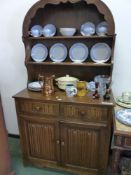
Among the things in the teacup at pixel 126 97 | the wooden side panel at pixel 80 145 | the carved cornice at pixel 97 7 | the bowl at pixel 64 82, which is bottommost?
the wooden side panel at pixel 80 145

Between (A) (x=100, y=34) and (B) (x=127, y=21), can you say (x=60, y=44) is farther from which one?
(B) (x=127, y=21)

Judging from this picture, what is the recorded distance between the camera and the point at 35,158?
6.52 ft

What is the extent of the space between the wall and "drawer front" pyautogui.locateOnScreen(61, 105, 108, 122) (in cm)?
54

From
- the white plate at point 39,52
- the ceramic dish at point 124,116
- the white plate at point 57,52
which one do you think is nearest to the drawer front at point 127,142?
the ceramic dish at point 124,116

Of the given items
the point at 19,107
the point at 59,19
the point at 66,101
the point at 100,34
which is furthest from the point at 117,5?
the point at 19,107

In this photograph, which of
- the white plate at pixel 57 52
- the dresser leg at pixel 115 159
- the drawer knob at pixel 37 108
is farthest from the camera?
the white plate at pixel 57 52

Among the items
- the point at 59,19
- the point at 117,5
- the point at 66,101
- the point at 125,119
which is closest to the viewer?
the point at 125,119

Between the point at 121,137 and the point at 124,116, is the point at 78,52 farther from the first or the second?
the point at 121,137

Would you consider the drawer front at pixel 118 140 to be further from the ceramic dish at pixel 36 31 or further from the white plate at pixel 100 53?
the ceramic dish at pixel 36 31

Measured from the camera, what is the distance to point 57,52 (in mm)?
1972

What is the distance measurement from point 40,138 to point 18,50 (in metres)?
1.11

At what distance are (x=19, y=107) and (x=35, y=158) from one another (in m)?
0.64

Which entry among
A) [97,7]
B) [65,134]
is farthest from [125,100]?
[97,7]

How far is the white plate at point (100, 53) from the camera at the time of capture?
71.0 inches
